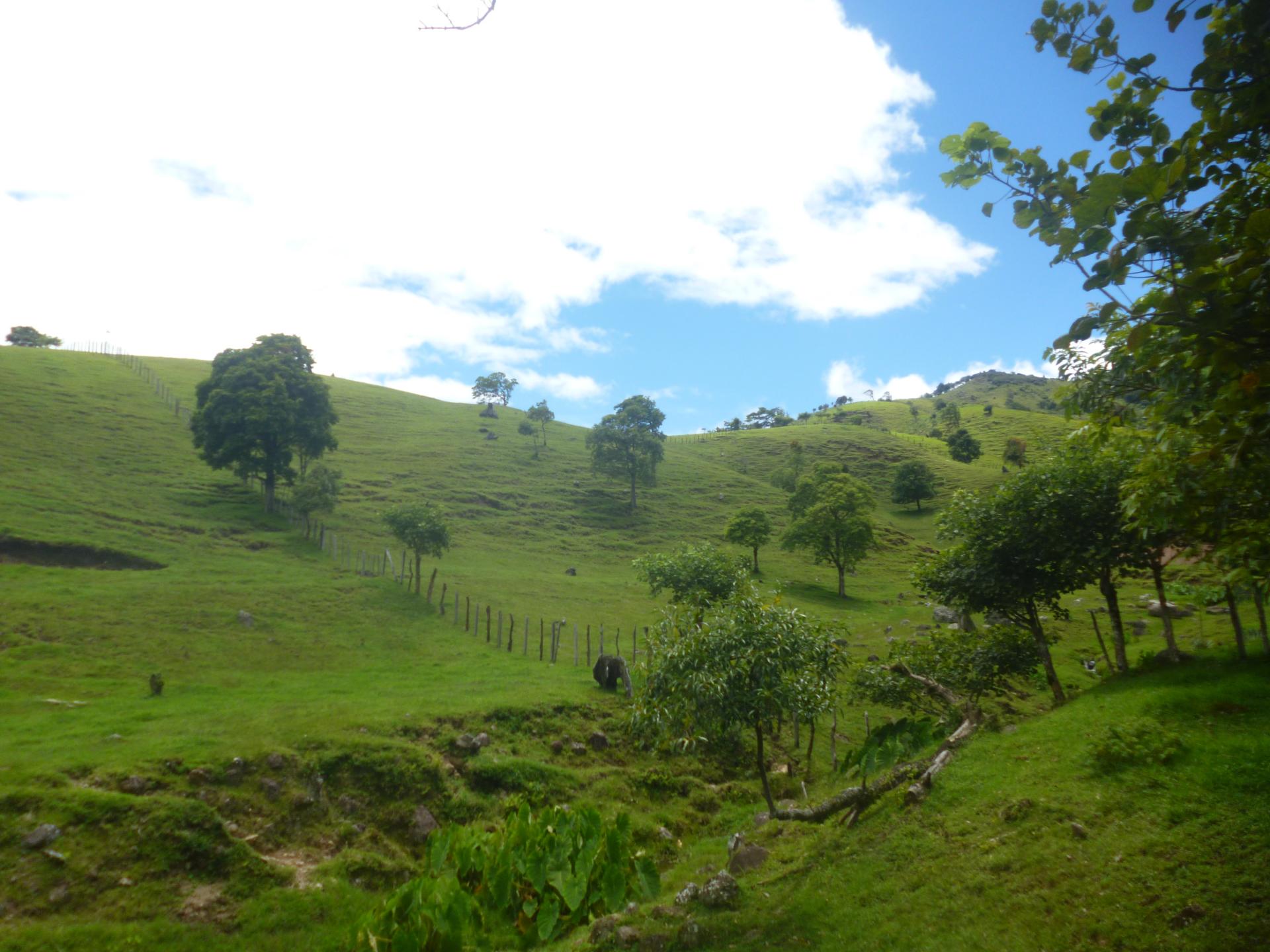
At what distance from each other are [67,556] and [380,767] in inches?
1161

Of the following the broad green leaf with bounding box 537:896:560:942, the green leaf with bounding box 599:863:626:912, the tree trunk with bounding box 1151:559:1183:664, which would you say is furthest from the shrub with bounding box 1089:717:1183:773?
the broad green leaf with bounding box 537:896:560:942

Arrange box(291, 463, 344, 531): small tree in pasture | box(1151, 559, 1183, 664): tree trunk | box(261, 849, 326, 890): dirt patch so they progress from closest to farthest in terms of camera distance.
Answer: box(261, 849, 326, 890): dirt patch, box(1151, 559, 1183, 664): tree trunk, box(291, 463, 344, 531): small tree in pasture

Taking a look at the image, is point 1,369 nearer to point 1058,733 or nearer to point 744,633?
point 744,633

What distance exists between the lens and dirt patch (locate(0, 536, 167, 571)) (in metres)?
35.7

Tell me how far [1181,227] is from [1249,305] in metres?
0.87

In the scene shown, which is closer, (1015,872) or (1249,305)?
(1249,305)

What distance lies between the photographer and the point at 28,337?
107312 millimetres

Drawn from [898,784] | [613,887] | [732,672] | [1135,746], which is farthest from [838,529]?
[1135,746]

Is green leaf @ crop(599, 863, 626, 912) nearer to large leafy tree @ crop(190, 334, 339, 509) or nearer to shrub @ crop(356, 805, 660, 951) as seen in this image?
shrub @ crop(356, 805, 660, 951)

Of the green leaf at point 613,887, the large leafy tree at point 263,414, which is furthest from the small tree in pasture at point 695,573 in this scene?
the large leafy tree at point 263,414

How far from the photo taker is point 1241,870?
29.3 ft

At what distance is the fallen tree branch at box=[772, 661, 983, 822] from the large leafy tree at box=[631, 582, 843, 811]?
1200mm

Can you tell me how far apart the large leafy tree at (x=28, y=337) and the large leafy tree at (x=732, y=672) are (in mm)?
134168

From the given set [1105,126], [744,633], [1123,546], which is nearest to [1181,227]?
[1105,126]
